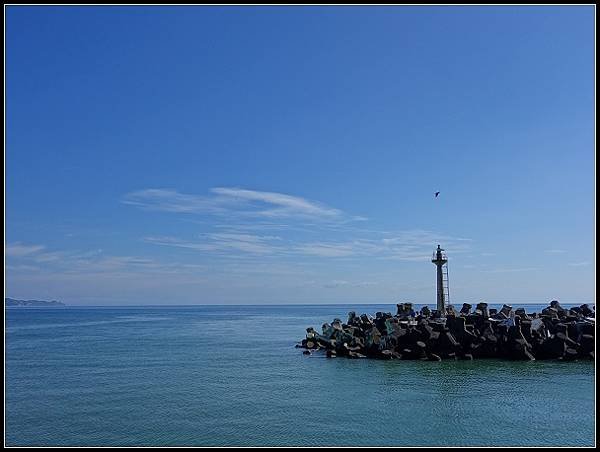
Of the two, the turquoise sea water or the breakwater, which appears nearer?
the turquoise sea water

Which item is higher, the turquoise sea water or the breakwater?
the breakwater

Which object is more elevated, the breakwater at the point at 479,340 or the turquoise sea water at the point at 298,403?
the breakwater at the point at 479,340

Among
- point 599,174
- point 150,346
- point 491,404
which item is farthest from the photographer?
point 150,346

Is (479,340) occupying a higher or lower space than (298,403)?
higher

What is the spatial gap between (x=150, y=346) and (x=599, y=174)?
121ft

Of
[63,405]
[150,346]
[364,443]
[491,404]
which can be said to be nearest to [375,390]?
[491,404]

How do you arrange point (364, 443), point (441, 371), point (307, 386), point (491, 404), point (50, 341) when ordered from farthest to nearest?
1. point (50, 341)
2. point (441, 371)
3. point (307, 386)
4. point (491, 404)
5. point (364, 443)

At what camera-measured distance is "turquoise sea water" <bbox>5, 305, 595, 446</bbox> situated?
1532cm

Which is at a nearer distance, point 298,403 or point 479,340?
point 298,403

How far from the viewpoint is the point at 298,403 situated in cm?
Result: 1944

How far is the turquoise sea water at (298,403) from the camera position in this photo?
1532 centimetres

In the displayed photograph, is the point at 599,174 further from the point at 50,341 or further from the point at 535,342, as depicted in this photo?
the point at 50,341

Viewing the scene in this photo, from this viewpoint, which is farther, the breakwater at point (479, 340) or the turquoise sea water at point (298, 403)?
the breakwater at point (479, 340)

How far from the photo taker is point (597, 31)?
1329 cm
